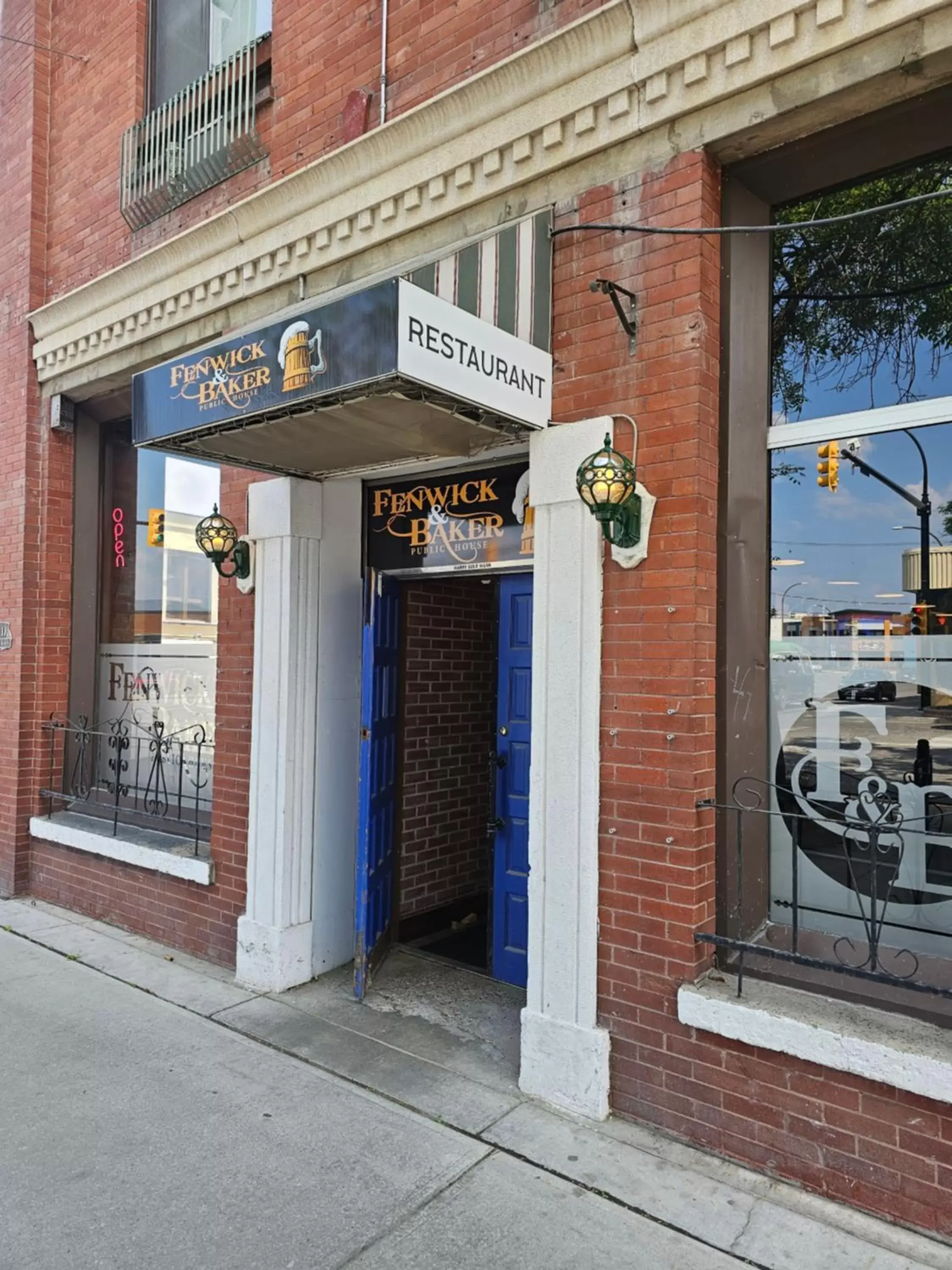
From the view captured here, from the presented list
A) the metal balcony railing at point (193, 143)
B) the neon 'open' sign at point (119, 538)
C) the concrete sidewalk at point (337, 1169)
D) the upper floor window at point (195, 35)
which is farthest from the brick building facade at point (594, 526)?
the neon 'open' sign at point (119, 538)

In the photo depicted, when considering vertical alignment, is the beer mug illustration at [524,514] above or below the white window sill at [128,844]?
above

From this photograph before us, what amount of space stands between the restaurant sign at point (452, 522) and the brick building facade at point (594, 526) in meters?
0.16

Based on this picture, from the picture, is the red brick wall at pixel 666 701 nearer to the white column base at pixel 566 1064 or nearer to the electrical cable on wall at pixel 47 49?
the white column base at pixel 566 1064

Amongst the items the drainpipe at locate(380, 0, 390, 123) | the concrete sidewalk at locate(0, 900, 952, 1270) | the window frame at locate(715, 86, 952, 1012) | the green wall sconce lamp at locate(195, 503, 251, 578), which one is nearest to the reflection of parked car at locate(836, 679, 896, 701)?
the window frame at locate(715, 86, 952, 1012)

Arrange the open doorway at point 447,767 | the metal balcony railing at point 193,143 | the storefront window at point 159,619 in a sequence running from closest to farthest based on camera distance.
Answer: the metal balcony railing at point 193,143, the open doorway at point 447,767, the storefront window at point 159,619

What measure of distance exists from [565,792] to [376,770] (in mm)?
1653

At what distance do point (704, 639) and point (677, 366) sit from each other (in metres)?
1.14

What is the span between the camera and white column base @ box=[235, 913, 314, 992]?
4.94 m

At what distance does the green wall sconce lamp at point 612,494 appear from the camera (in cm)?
336

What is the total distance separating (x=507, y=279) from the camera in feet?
12.0

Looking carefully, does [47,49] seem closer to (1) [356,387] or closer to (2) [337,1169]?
(1) [356,387]

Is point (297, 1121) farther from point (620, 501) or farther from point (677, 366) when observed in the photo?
point (677, 366)

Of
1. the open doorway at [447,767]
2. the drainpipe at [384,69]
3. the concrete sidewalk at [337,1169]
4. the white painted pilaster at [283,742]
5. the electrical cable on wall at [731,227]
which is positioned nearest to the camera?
the concrete sidewalk at [337,1169]

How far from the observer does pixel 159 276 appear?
19.0 feet
